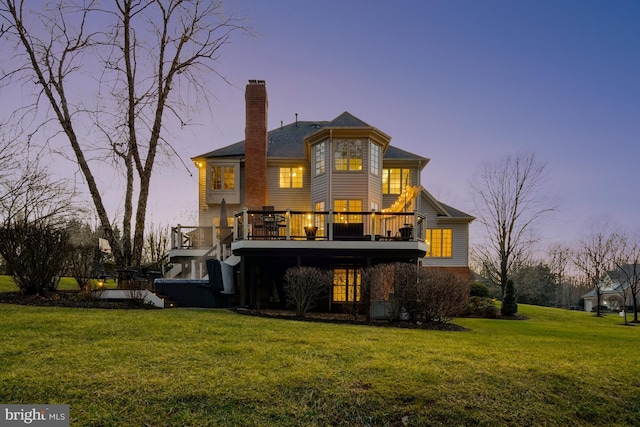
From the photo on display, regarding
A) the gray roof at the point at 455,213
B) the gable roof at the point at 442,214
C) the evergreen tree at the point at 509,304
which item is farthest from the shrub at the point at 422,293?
the gray roof at the point at 455,213

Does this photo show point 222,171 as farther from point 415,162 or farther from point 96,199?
point 415,162

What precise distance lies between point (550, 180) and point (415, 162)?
1185 cm

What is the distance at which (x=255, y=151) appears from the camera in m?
18.0

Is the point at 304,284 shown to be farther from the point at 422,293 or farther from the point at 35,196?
the point at 35,196

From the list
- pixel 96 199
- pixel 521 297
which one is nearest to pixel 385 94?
pixel 96 199

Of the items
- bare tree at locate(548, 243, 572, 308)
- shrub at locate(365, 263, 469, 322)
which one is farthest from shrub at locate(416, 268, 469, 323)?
bare tree at locate(548, 243, 572, 308)

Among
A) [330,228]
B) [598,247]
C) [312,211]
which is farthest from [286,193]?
[598,247]

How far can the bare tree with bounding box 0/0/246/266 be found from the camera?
1501 centimetres

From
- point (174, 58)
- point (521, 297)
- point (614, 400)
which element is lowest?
point (521, 297)

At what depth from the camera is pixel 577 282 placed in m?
52.2

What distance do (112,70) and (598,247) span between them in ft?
101

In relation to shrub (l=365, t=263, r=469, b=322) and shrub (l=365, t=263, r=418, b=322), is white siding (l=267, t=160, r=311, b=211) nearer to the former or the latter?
shrub (l=365, t=263, r=418, b=322)

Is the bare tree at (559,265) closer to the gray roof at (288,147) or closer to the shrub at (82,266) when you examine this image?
the gray roof at (288,147)
